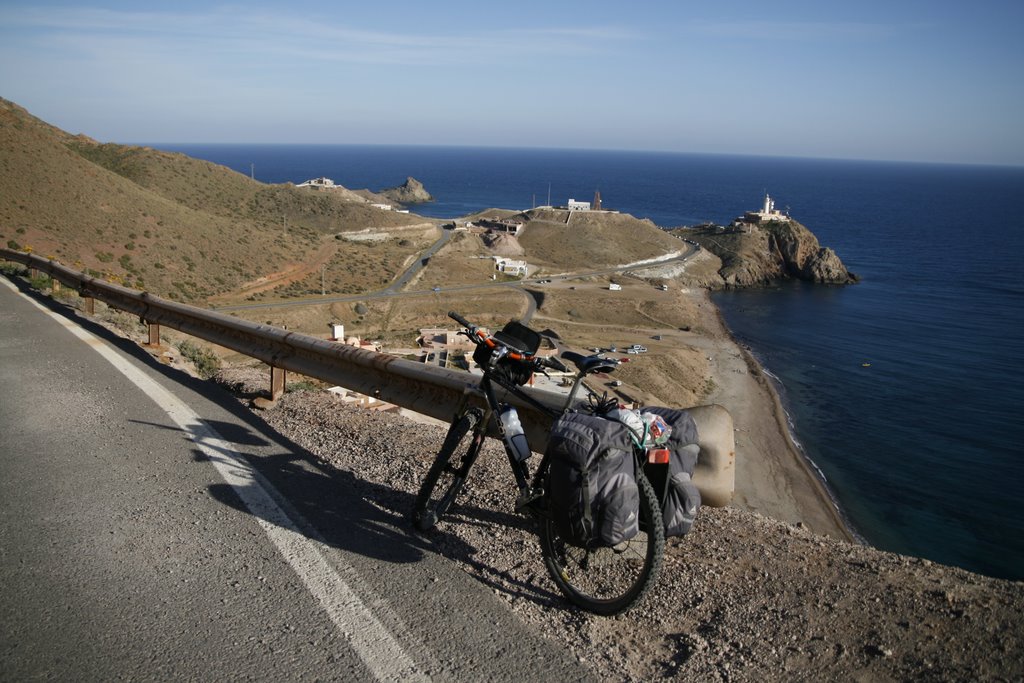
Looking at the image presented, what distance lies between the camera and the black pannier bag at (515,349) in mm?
3930

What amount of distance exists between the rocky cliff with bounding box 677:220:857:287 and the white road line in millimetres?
85581

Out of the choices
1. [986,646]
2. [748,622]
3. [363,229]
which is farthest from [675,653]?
[363,229]

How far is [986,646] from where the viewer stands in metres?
3.16

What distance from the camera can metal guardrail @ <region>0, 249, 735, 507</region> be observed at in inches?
165

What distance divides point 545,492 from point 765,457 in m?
31.7

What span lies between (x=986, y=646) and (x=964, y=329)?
70.8 meters

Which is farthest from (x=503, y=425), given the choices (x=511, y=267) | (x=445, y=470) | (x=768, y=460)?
(x=511, y=267)

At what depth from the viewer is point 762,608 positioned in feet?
11.4

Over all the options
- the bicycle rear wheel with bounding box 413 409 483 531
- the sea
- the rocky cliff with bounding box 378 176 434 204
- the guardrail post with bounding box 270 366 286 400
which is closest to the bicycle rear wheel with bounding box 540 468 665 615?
the bicycle rear wheel with bounding box 413 409 483 531

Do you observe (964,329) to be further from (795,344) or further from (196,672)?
(196,672)

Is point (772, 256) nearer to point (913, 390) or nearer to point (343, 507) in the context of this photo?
point (913, 390)

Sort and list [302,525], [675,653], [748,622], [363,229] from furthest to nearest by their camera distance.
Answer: [363,229] < [302,525] < [748,622] < [675,653]

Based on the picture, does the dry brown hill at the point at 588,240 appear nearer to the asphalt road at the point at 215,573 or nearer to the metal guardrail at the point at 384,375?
the metal guardrail at the point at 384,375

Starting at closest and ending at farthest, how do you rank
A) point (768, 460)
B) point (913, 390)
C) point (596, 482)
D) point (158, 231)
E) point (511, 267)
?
1. point (596, 482)
2. point (768, 460)
3. point (913, 390)
4. point (158, 231)
5. point (511, 267)
